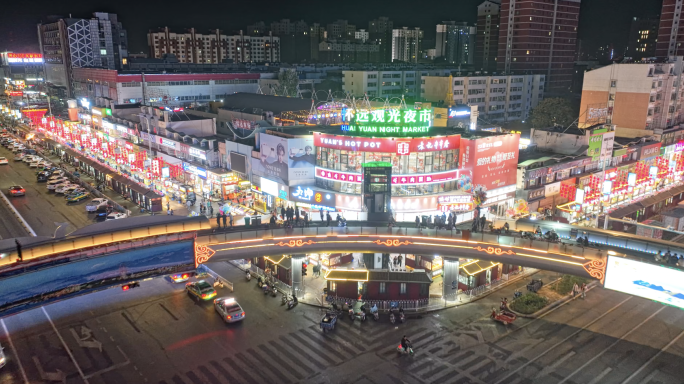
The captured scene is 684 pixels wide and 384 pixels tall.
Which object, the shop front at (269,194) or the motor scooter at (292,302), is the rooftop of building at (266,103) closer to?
the shop front at (269,194)

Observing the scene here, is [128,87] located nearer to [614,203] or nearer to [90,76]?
[90,76]

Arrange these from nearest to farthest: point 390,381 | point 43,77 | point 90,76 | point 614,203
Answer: point 390,381 → point 614,203 → point 90,76 → point 43,77

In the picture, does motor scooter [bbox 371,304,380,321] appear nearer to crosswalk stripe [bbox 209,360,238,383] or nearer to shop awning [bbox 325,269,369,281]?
shop awning [bbox 325,269,369,281]

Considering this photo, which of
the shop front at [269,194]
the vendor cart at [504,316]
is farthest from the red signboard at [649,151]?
the shop front at [269,194]

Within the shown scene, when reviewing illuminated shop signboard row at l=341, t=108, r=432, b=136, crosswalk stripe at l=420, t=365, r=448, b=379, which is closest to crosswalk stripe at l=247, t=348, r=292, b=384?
crosswalk stripe at l=420, t=365, r=448, b=379

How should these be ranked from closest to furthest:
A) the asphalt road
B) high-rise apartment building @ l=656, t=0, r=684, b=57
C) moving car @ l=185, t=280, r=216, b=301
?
moving car @ l=185, t=280, r=216, b=301 → the asphalt road → high-rise apartment building @ l=656, t=0, r=684, b=57

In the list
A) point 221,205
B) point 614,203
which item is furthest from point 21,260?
point 614,203

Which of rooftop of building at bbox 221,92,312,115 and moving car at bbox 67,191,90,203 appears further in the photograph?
rooftop of building at bbox 221,92,312,115
